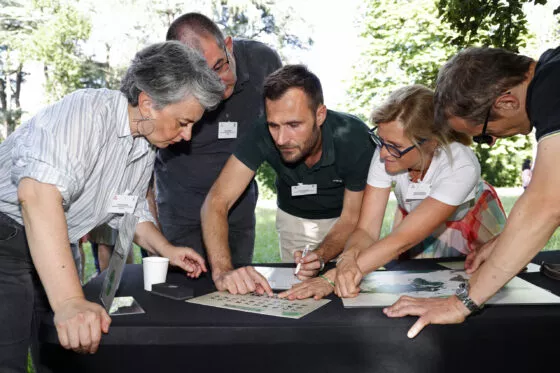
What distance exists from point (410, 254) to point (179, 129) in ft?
4.65

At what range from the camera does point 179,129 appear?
1.78 meters

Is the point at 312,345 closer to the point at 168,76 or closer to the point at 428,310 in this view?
the point at 428,310

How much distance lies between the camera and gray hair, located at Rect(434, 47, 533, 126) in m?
1.63

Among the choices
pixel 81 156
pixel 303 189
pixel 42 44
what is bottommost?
pixel 303 189

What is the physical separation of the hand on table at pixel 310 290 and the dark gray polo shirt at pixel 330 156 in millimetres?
782

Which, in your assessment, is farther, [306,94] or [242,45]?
[242,45]

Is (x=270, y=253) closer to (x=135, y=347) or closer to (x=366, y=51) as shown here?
(x=135, y=347)

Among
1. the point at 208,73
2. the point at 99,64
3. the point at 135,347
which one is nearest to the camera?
the point at 135,347

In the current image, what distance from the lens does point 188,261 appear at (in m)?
2.00

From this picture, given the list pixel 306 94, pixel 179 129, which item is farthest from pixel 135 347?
pixel 306 94

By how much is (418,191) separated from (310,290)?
0.71m

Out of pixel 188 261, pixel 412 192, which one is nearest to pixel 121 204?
pixel 188 261

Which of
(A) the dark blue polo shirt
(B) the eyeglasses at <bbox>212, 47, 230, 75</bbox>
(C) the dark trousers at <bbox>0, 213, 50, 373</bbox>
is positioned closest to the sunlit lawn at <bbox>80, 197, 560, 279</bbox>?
(B) the eyeglasses at <bbox>212, 47, 230, 75</bbox>

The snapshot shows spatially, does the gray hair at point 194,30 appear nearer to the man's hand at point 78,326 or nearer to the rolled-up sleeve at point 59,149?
the rolled-up sleeve at point 59,149
